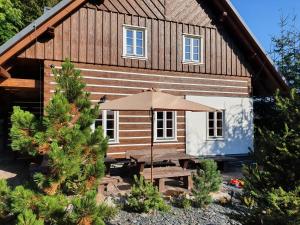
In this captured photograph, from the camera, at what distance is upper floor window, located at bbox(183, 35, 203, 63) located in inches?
523

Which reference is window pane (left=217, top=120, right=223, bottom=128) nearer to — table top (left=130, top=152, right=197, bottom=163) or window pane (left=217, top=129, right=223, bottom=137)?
window pane (left=217, top=129, right=223, bottom=137)

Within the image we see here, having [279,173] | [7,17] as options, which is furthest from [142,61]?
[7,17]

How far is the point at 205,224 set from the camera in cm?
639

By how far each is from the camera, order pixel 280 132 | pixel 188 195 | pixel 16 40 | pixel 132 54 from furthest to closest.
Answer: pixel 132 54 → pixel 16 40 → pixel 188 195 → pixel 280 132

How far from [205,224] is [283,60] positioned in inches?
548

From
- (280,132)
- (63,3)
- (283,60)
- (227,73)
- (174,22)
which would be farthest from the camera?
(283,60)

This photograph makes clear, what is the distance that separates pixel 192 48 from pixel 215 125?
10.4 ft

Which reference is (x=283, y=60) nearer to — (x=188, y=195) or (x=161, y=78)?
(x=161, y=78)

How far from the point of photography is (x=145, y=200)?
22.5 feet

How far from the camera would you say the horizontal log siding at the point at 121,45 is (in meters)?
11.0

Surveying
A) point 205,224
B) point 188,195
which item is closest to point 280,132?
point 205,224

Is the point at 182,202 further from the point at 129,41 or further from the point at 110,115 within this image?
the point at 129,41

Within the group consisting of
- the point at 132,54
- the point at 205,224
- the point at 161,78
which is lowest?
the point at 205,224

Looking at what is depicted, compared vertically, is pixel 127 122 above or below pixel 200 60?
below
